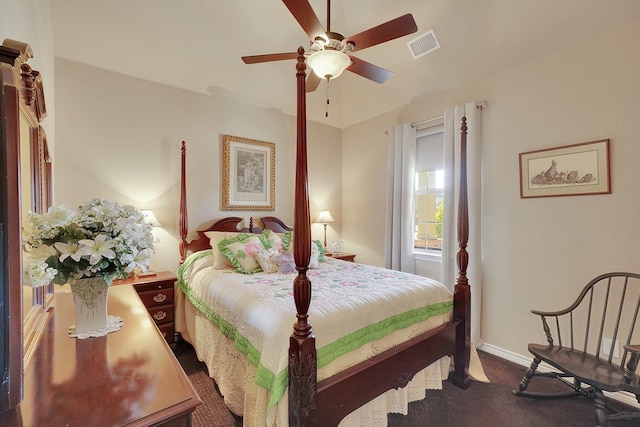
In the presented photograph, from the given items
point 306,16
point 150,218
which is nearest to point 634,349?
point 306,16

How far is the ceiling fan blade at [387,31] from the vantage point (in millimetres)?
1684

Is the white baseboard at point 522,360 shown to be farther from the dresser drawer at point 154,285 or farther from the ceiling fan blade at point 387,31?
the dresser drawer at point 154,285

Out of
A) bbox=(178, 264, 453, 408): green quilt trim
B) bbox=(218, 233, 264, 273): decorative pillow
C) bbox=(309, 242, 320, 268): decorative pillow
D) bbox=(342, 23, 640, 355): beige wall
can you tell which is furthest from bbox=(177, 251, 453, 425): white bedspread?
bbox=(342, 23, 640, 355): beige wall

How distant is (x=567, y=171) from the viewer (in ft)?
7.75

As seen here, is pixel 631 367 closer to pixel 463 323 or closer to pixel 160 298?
pixel 463 323

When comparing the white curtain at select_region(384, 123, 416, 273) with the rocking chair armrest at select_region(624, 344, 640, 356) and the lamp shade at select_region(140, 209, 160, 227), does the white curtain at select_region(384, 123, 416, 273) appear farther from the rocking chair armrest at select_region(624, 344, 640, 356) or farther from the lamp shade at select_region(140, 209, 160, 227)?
the lamp shade at select_region(140, 209, 160, 227)

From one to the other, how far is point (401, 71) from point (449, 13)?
787 mm

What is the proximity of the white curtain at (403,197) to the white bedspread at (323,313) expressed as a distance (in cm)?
99

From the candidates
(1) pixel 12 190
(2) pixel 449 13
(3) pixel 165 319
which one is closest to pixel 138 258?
(1) pixel 12 190

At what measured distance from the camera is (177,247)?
10.4ft

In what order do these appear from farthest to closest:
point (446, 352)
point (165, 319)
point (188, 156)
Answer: point (188, 156), point (165, 319), point (446, 352)

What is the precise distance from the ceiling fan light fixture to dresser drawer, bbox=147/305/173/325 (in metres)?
2.48

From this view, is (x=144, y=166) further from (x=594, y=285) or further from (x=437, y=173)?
(x=594, y=285)

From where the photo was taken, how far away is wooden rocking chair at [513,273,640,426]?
5.50 ft
